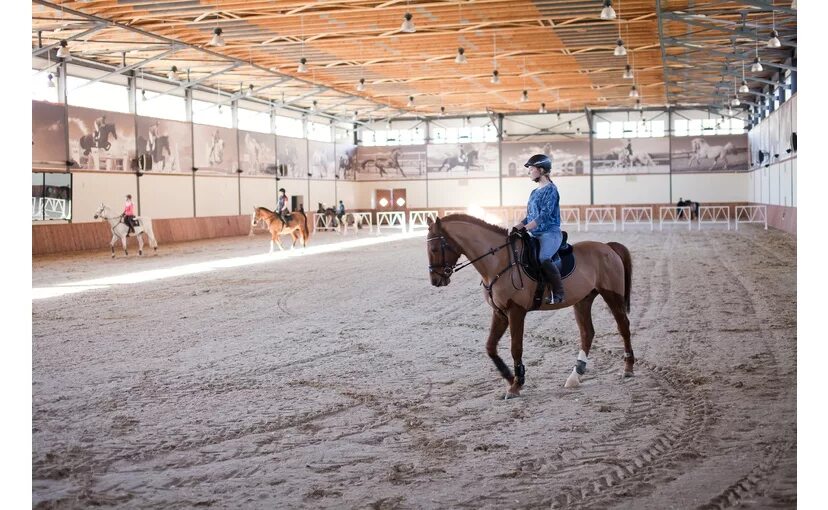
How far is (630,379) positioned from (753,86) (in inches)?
1329

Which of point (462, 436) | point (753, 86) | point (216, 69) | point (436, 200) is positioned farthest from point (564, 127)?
point (462, 436)

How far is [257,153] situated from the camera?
3931 centimetres

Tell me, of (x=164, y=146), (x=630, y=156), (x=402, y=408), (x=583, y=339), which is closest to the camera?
(x=402, y=408)

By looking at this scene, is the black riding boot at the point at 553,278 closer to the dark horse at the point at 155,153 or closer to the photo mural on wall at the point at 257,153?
the dark horse at the point at 155,153

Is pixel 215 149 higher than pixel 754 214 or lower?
higher

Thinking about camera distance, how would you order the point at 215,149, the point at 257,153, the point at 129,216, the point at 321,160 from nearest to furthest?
the point at 129,216
the point at 215,149
the point at 257,153
the point at 321,160

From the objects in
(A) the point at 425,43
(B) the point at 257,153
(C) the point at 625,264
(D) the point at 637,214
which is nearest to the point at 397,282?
(C) the point at 625,264

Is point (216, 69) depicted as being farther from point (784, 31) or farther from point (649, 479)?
point (649, 479)

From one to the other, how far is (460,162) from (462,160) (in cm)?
17

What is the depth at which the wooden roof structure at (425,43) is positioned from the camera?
70.5 ft

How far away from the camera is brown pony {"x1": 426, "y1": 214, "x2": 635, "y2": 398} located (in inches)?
276

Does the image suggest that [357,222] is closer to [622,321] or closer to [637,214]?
[637,214]

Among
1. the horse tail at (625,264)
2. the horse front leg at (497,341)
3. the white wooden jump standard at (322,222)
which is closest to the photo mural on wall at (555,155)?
the white wooden jump standard at (322,222)

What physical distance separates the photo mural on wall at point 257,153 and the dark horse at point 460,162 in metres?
12.3
